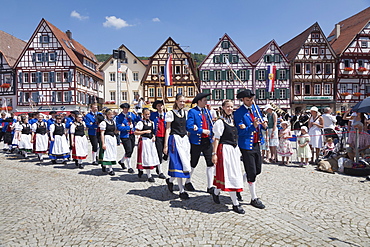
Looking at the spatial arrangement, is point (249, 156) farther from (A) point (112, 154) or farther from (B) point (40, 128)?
(B) point (40, 128)

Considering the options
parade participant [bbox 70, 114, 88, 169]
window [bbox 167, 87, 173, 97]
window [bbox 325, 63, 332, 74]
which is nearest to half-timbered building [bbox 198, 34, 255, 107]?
window [bbox 167, 87, 173, 97]

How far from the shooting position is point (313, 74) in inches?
1553

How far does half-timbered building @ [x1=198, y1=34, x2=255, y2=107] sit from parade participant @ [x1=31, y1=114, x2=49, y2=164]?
95.1 ft

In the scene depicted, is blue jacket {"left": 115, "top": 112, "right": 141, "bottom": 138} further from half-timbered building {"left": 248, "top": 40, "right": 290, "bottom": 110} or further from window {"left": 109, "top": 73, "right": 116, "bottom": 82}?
window {"left": 109, "top": 73, "right": 116, "bottom": 82}

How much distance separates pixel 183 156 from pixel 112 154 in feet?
10.9

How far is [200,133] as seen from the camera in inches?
246

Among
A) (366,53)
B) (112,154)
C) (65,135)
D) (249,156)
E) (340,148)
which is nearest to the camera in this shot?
(249,156)

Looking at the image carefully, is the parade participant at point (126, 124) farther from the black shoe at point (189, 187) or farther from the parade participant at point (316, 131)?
the parade participant at point (316, 131)

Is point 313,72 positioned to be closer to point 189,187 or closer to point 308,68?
point 308,68

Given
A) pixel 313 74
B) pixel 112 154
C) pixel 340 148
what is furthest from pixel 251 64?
pixel 112 154

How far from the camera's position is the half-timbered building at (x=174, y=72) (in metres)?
39.7

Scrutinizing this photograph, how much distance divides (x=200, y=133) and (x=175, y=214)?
1807mm

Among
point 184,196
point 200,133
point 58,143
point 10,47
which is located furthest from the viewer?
point 10,47

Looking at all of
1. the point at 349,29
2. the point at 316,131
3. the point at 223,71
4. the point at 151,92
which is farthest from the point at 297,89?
the point at 316,131
